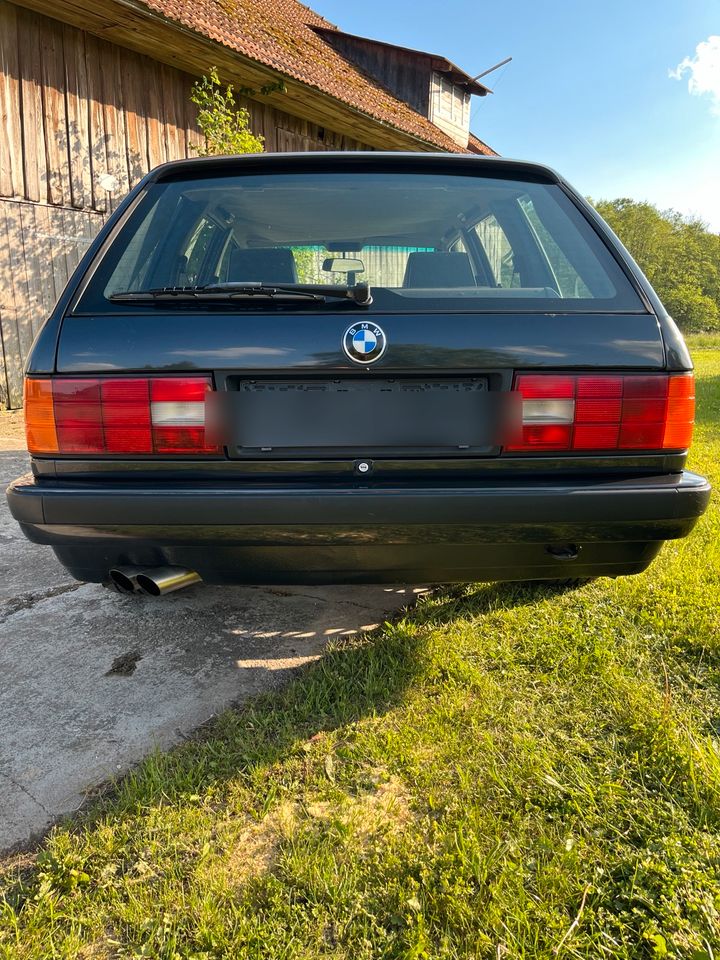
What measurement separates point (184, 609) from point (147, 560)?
39.1 inches

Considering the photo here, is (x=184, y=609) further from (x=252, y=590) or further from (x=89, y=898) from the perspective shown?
(x=89, y=898)

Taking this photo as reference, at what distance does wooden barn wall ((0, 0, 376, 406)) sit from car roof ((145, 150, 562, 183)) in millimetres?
6488

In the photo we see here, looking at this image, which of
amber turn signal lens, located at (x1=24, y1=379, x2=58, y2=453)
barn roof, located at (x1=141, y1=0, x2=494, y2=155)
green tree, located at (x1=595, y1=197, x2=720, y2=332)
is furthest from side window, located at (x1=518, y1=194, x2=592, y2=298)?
green tree, located at (x1=595, y1=197, x2=720, y2=332)

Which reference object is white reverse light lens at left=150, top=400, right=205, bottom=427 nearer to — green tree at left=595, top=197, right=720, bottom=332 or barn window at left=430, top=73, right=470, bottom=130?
barn window at left=430, top=73, right=470, bottom=130

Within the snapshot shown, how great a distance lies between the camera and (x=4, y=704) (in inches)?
78.2

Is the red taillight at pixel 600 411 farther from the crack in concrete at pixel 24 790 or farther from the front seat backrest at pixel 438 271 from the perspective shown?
the crack in concrete at pixel 24 790

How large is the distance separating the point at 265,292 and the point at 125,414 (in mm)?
503

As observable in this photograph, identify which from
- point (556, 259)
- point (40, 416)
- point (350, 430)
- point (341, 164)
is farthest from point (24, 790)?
point (556, 259)

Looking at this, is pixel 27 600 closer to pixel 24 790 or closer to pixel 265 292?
pixel 24 790

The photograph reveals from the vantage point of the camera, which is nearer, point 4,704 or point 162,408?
point 162,408

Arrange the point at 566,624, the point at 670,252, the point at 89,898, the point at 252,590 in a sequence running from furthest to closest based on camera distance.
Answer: the point at 670,252 → the point at 252,590 → the point at 566,624 → the point at 89,898

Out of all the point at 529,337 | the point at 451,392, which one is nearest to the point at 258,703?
the point at 451,392

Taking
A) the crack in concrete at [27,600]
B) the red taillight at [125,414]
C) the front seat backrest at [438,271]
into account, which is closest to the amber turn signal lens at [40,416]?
the red taillight at [125,414]

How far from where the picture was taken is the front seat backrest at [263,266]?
193 centimetres
